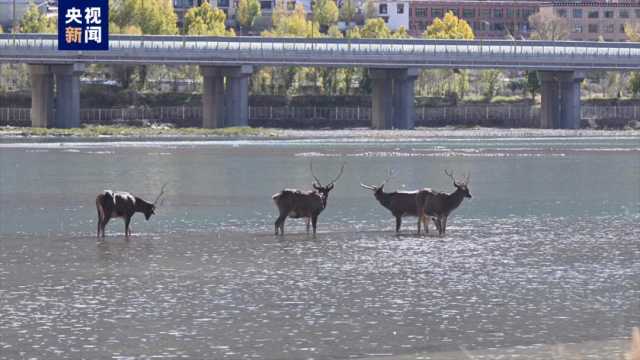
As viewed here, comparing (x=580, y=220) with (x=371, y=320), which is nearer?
(x=371, y=320)

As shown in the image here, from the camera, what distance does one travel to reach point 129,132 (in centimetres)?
11394

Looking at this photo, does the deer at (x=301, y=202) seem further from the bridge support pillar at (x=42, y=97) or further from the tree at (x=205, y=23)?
the tree at (x=205, y=23)

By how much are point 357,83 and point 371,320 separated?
120 m

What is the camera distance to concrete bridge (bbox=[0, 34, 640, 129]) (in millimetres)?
116062

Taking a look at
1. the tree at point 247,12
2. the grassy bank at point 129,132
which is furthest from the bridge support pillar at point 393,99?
the tree at point 247,12

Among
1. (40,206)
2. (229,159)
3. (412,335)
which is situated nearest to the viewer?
(412,335)

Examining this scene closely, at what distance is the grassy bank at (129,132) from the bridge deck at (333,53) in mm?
4649

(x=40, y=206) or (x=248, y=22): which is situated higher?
(x=248, y=22)

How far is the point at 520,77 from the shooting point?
16938 cm

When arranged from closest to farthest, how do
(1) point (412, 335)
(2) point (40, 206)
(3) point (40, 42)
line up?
(1) point (412, 335)
(2) point (40, 206)
(3) point (40, 42)

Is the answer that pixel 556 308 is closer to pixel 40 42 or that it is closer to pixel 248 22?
pixel 40 42

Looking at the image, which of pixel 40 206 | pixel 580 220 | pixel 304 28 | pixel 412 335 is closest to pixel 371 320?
pixel 412 335

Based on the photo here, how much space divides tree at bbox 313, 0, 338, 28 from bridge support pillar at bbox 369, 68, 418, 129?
5943 centimetres

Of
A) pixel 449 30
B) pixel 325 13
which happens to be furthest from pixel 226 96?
pixel 325 13
